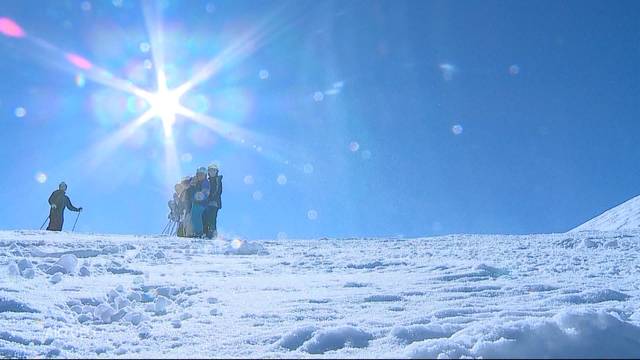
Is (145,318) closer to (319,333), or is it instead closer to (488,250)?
(319,333)

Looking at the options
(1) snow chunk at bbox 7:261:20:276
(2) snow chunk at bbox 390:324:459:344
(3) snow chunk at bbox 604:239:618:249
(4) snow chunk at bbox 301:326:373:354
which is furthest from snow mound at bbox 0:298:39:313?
(3) snow chunk at bbox 604:239:618:249

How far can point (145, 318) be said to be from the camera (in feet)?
13.0

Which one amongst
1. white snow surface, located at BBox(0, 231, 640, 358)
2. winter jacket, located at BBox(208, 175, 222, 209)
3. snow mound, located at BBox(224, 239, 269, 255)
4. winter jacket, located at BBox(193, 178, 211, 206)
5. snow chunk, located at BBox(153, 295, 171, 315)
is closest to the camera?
white snow surface, located at BBox(0, 231, 640, 358)

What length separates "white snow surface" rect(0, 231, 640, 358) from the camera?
9.50ft

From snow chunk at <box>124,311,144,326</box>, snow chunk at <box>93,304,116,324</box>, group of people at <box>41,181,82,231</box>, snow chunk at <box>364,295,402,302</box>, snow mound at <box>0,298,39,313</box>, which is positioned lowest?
snow chunk at <box>124,311,144,326</box>

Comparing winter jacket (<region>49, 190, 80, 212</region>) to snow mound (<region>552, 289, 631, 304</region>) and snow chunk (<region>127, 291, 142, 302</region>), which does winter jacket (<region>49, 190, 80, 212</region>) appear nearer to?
snow chunk (<region>127, 291, 142, 302</region>)

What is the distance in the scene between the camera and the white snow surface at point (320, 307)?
2.90m

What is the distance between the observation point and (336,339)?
3.19 meters

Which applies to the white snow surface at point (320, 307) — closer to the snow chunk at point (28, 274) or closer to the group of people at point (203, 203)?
the snow chunk at point (28, 274)

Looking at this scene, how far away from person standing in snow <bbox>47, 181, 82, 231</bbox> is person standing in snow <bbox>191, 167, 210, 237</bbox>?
18.5ft

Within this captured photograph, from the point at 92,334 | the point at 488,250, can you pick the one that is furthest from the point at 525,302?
the point at 488,250

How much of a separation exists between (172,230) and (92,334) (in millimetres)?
19504

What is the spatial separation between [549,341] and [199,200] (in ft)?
43.2

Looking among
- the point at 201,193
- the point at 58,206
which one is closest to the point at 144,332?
the point at 201,193
